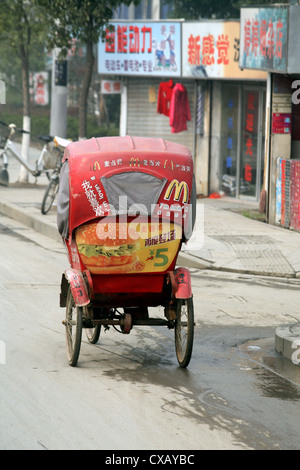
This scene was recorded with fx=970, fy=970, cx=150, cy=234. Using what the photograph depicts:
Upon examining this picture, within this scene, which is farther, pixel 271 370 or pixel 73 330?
pixel 73 330

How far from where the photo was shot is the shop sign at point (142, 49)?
70.8 ft

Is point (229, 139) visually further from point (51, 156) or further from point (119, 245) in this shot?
point (119, 245)

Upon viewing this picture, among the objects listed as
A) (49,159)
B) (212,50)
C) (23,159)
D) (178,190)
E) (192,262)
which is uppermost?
(212,50)

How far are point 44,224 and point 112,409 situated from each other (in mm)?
9859

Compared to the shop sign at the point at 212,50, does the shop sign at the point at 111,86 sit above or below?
below

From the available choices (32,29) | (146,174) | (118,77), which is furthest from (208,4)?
(146,174)

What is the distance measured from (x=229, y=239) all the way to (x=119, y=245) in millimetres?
7206

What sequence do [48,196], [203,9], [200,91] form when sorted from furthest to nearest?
1. [203,9]
2. [200,91]
3. [48,196]

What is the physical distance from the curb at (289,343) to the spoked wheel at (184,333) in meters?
1.01

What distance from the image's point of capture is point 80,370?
817cm

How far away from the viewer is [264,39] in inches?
671

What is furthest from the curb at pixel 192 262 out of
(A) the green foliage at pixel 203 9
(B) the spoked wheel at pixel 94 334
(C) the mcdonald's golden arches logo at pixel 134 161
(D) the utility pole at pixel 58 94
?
(A) the green foliage at pixel 203 9

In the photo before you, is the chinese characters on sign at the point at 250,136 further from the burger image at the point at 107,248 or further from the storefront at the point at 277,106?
the burger image at the point at 107,248

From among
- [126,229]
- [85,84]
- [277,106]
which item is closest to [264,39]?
[277,106]
